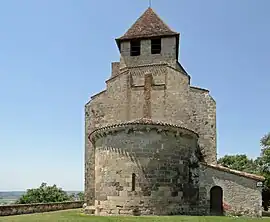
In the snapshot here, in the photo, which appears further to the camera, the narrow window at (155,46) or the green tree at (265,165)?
the green tree at (265,165)

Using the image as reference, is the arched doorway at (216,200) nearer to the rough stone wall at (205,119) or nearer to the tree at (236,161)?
the rough stone wall at (205,119)

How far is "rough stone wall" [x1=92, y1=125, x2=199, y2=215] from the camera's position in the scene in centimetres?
1731

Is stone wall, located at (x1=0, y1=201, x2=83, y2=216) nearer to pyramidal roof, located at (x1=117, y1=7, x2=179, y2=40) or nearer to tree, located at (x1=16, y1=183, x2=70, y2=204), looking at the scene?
pyramidal roof, located at (x1=117, y1=7, x2=179, y2=40)

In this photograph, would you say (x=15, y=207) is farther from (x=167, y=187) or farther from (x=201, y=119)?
(x=201, y=119)

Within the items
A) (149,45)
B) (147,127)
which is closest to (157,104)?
(149,45)

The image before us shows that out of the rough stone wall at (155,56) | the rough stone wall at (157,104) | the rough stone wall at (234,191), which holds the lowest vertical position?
the rough stone wall at (234,191)

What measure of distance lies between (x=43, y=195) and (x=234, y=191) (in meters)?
29.8

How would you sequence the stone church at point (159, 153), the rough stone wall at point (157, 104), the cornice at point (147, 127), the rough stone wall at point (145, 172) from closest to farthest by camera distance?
the rough stone wall at point (145, 172) < the stone church at point (159, 153) < the cornice at point (147, 127) < the rough stone wall at point (157, 104)

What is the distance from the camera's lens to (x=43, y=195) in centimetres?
4425

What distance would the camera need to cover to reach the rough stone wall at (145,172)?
56.8 feet

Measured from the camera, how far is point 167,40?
27594 millimetres

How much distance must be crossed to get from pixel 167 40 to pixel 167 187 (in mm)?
13346

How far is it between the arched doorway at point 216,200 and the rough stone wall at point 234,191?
0.33m

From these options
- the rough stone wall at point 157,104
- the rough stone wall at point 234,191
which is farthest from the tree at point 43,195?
the rough stone wall at point 234,191
